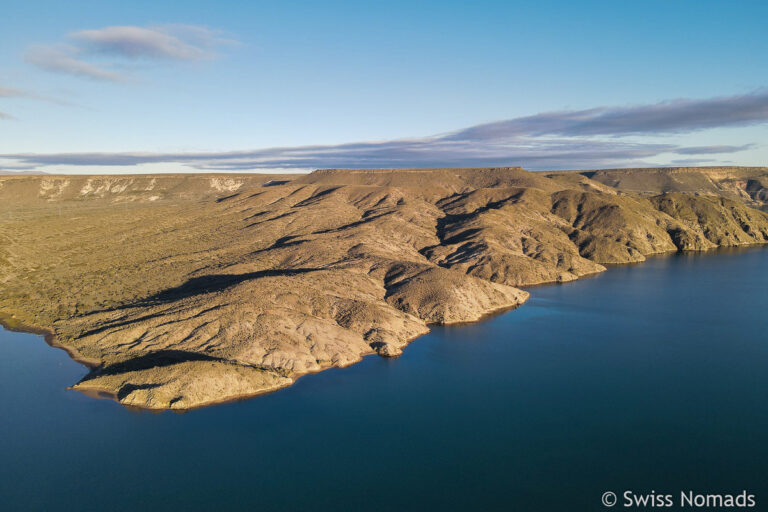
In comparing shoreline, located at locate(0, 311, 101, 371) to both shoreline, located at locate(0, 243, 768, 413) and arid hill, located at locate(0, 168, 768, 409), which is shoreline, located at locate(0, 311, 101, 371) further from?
arid hill, located at locate(0, 168, 768, 409)

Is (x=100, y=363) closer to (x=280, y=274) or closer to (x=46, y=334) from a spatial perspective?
(x=46, y=334)

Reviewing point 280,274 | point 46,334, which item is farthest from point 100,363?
point 280,274

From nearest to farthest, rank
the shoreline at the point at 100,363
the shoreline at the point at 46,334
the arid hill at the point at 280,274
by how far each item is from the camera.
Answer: the shoreline at the point at 100,363
the arid hill at the point at 280,274
the shoreline at the point at 46,334

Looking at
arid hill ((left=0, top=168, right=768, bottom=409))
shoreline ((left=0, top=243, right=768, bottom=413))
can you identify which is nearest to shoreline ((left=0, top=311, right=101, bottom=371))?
shoreline ((left=0, top=243, right=768, bottom=413))

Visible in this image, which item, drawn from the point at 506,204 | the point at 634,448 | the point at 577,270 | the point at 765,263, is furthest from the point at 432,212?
the point at 634,448

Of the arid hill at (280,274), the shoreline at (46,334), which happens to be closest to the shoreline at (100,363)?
the shoreline at (46,334)

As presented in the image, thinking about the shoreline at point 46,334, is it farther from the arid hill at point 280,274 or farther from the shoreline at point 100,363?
the arid hill at point 280,274

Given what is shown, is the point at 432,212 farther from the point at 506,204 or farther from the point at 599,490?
the point at 599,490

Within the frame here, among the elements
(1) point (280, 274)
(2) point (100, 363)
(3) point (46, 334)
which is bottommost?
(3) point (46, 334)

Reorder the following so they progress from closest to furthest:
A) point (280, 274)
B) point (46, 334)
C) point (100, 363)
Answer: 1. point (100, 363)
2. point (46, 334)
3. point (280, 274)
